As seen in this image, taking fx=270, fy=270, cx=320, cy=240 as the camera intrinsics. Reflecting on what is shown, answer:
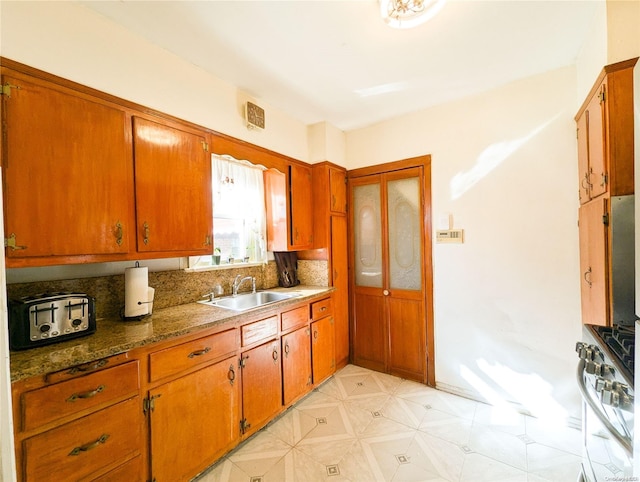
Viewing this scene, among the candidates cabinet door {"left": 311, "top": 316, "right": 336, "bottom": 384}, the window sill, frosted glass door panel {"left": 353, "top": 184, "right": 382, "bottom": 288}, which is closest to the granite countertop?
the window sill

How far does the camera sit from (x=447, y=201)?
256cm

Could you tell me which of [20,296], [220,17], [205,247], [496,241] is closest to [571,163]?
[496,241]

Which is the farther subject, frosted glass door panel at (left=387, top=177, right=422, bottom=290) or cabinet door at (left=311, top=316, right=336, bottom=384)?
frosted glass door panel at (left=387, top=177, right=422, bottom=290)

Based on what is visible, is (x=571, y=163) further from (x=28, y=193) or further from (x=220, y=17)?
(x=28, y=193)

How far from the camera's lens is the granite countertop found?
1102mm

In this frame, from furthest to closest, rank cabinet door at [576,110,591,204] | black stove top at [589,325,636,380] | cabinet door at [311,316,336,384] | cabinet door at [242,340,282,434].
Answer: cabinet door at [311,316,336,384] → cabinet door at [242,340,282,434] → cabinet door at [576,110,591,204] → black stove top at [589,325,636,380]

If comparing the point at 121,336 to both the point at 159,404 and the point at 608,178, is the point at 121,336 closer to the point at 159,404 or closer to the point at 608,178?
the point at 159,404

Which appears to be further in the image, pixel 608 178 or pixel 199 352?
pixel 199 352

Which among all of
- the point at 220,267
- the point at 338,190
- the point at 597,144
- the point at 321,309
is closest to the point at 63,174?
the point at 220,267

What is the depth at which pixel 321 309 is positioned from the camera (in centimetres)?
270

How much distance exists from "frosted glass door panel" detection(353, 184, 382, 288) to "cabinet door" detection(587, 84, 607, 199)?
1685 mm

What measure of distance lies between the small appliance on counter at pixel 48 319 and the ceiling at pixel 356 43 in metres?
1.58

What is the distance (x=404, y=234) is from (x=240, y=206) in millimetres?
1701

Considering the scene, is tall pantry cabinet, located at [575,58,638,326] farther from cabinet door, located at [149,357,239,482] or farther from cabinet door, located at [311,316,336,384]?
cabinet door, located at [149,357,239,482]
